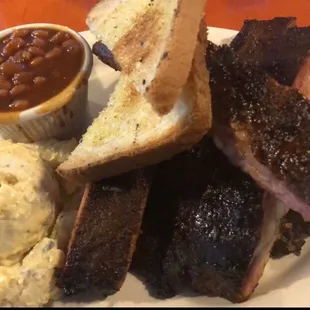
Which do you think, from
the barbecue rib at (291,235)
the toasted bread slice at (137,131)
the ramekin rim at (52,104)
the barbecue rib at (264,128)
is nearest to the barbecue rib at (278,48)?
the barbecue rib at (264,128)

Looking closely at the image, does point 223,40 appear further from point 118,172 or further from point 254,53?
point 118,172

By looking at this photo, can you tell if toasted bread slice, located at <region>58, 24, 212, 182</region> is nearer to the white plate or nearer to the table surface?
the white plate

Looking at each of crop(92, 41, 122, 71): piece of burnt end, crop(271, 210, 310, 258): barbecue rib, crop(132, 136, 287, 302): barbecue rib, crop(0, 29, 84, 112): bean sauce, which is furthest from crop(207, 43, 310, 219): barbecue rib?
crop(0, 29, 84, 112): bean sauce

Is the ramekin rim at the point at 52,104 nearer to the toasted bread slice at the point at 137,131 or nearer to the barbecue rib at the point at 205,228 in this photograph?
the toasted bread slice at the point at 137,131

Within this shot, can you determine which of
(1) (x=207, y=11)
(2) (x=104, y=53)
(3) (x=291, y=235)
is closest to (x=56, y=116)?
(2) (x=104, y=53)

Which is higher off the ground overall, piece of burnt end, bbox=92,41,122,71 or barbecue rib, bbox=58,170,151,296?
piece of burnt end, bbox=92,41,122,71

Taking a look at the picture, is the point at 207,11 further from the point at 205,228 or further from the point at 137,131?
the point at 205,228

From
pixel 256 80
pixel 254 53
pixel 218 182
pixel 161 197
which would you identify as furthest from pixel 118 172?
pixel 254 53
